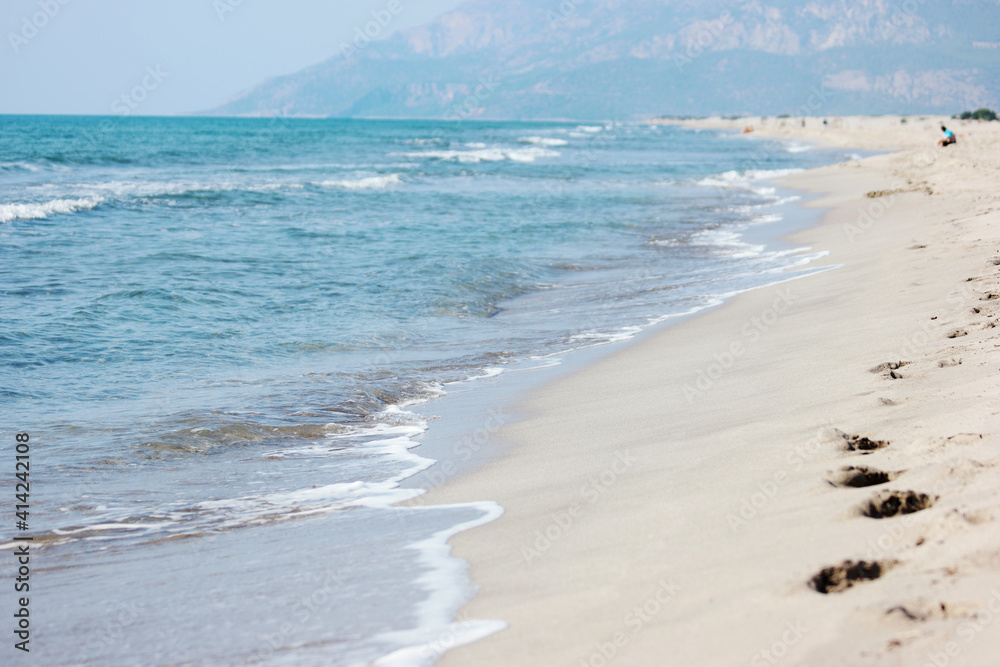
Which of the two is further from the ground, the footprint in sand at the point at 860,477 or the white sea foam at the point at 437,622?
the footprint in sand at the point at 860,477

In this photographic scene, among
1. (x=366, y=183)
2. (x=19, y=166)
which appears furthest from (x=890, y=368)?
(x=19, y=166)

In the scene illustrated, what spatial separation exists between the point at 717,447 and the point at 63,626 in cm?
319

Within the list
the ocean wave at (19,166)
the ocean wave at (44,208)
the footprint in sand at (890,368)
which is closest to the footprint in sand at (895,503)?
the footprint in sand at (890,368)

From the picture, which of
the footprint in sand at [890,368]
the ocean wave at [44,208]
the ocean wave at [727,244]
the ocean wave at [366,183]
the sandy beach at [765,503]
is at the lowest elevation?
the sandy beach at [765,503]

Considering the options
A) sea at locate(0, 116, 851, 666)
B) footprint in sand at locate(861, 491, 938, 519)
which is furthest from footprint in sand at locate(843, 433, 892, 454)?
sea at locate(0, 116, 851, 666)

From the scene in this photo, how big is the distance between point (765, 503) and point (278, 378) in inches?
198

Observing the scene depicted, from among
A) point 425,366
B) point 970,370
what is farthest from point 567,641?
point 425,366

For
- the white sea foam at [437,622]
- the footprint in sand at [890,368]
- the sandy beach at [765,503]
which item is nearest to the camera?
the sandy beach at [765,503]

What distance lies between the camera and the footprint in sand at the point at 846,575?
2.47 meters

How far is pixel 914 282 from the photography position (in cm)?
750

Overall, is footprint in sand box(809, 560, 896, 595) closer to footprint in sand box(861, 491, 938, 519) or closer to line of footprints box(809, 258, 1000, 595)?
line of footprints box(809, 258, 1000, 595)

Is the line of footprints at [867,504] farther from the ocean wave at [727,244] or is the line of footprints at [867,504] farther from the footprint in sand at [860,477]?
the ocean wave at [727,244]

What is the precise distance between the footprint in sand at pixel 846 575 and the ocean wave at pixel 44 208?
1951cm

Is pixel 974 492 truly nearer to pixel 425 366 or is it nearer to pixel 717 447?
pixel 717 447
